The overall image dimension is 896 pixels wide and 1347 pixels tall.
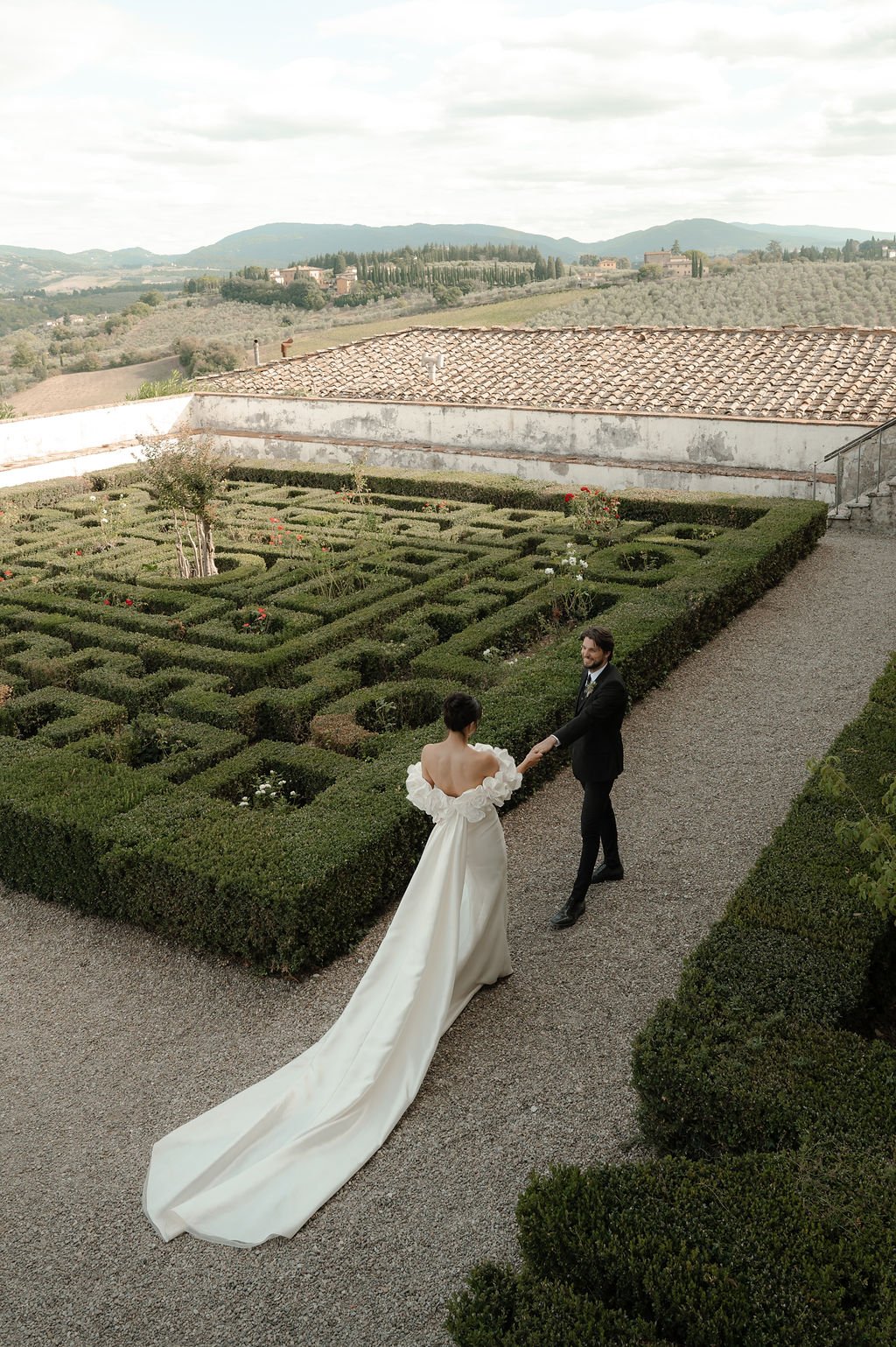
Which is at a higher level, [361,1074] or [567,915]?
[361,1074]

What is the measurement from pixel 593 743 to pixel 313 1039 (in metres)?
2.22

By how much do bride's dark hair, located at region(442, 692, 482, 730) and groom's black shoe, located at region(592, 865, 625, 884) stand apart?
198 centimetres

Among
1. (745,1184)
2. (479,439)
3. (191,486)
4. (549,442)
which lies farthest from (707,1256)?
(479,439)

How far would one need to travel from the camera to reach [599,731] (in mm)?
6141

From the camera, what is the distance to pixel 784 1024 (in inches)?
185

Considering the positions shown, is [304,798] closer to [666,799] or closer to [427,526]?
[666,799]

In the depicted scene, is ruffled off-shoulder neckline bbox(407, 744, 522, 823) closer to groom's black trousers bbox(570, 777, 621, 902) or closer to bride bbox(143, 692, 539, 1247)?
bride bbox(143, 692, 539, 1247)

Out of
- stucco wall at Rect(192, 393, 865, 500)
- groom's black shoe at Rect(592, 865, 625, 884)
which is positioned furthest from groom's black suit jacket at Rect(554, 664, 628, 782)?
stucco wall at Rect(192, 393, 865, 500)

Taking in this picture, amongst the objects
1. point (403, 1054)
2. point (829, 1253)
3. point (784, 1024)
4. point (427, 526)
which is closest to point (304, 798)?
point (403, 1054)

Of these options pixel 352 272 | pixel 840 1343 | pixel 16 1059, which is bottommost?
pixel 16 1059

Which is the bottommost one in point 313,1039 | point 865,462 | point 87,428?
point 313,1039

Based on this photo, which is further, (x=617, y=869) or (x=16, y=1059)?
(x=617, y=869)

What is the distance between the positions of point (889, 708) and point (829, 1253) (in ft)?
16.7

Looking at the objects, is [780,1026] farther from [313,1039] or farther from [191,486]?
[191,486]
